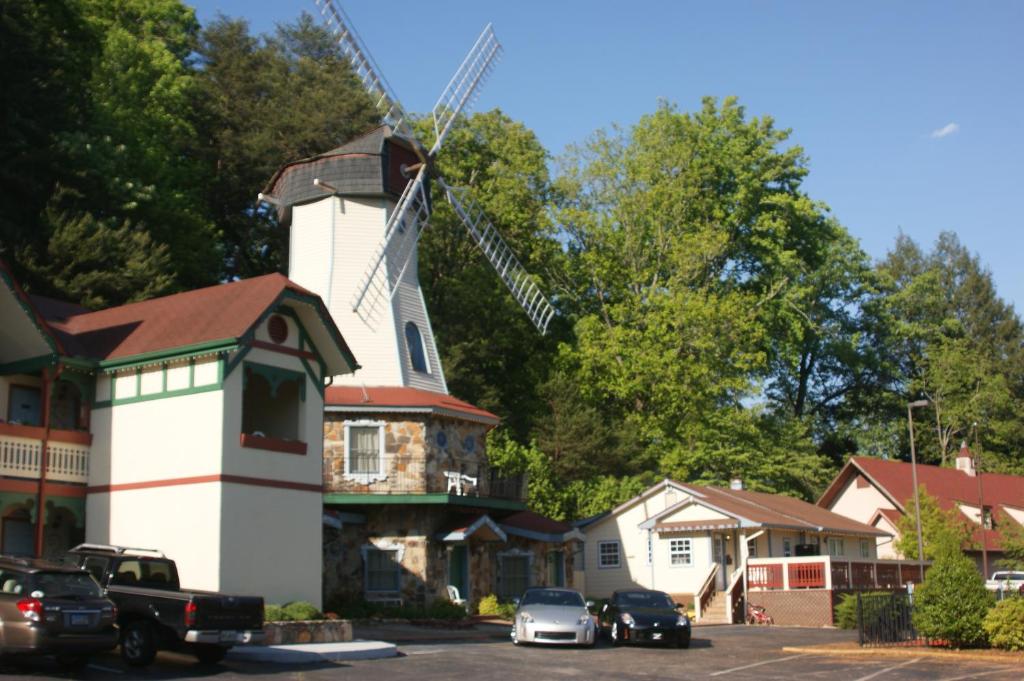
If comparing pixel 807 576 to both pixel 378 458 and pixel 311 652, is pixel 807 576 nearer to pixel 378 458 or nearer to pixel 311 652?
pixel 378 458

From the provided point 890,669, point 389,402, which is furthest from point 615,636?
point 389,402

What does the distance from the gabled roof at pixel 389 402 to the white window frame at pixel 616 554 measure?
12.7 metres

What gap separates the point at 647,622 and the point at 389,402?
12105 mm

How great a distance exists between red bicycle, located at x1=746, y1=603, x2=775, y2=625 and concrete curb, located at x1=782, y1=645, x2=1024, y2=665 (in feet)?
40.4

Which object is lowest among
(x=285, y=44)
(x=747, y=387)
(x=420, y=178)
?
(x=747, y=387)

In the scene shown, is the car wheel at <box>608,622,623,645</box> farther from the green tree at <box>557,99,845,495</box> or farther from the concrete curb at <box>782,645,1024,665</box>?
the green tree at <box>557,99,845,495</box>

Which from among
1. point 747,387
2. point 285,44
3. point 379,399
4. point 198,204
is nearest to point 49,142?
point 198,204

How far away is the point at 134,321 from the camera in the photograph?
29.3 metres

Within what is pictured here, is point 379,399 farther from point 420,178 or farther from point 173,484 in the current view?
point 173,484

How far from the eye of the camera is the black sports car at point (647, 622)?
28750mm

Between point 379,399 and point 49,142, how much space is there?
18288 mm

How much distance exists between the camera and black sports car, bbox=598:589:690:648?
28.8 meters

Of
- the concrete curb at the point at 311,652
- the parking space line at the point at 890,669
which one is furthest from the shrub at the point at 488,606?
the parking space line at the point at 890,669

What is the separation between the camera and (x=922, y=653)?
2600 centimetres
